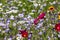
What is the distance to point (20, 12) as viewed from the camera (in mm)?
4609

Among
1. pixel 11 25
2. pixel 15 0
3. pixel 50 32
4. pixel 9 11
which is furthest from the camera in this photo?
pixel 15 0

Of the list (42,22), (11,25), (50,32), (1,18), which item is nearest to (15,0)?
(1,18)

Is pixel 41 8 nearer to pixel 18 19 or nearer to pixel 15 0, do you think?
pixel 18 19

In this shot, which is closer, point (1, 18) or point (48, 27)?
point (48, 27)

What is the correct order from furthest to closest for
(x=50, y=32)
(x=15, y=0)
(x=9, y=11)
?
(x=15, y=0), (x=9, y=11), (x=50, y=32)

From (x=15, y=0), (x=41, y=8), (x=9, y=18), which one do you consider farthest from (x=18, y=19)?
(x=15, y=0)

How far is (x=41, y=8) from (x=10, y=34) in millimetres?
1019

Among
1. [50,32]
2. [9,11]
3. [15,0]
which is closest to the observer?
[50,32]

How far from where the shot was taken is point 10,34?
3893mm

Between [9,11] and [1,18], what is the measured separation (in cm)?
31

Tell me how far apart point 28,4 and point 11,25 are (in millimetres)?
915

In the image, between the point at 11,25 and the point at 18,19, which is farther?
the point at 18,19

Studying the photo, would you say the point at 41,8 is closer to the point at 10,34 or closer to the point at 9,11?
the point at 9,11

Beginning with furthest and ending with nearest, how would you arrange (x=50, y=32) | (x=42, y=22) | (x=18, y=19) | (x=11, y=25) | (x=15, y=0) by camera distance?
1. (x=15, y=0)
2. (x=18, y=19)
3. (x=11, y=25)
4. (x=42, y=22)
5. (x=50, y=32)
